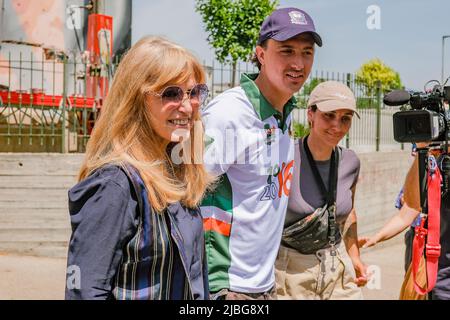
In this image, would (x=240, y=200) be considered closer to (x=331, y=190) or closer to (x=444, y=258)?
(x=331, y=190)

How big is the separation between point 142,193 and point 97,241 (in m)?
0.19

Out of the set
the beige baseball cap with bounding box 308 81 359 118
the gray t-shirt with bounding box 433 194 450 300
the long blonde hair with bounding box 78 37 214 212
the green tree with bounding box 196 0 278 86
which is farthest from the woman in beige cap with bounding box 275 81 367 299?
the green tree with bounding box 196 0 278 86

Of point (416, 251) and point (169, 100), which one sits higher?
point (169, 100)

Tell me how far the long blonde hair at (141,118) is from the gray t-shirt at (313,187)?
1.20 m

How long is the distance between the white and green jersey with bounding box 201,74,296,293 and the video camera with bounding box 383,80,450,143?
0.64m

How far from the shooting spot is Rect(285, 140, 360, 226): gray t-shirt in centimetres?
296

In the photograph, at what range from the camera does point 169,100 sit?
1832 millimetres

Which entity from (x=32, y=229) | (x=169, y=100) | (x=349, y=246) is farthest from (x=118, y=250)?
(x=32, y=229)

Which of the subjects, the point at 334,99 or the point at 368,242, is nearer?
the point at 334,99

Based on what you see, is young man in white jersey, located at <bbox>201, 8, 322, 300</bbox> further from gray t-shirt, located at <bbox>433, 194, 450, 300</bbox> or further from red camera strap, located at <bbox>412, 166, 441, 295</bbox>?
gray t-shirt, located at <bbox>433, 194, 450, 300</bbox>

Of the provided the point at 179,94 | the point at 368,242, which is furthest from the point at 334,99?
the point at 179,94

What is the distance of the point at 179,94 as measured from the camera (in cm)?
185
